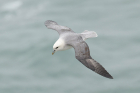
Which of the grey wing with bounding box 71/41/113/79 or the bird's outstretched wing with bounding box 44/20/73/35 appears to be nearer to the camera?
the grey wing with bounding box 71/41/113/79

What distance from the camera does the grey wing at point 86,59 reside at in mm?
11438

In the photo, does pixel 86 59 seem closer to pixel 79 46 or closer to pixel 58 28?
pixel 79 46

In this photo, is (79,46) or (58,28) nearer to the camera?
(79,46)

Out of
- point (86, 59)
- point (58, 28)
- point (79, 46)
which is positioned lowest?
point (86, 59)

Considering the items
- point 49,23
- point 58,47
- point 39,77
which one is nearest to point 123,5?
point 39,77

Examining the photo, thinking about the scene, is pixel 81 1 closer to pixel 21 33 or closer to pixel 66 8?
pixel 66 8

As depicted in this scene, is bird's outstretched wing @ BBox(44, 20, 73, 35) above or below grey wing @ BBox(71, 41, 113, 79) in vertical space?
above

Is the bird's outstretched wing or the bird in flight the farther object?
the bird's outstretched wing

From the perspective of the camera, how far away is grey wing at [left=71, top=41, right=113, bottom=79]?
1144 cm

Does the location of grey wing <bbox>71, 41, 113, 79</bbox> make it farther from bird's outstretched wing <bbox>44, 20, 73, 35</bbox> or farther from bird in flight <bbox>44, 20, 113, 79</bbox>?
bird's outstretched wing <bbox>44, 20, 73, 35</bbox>

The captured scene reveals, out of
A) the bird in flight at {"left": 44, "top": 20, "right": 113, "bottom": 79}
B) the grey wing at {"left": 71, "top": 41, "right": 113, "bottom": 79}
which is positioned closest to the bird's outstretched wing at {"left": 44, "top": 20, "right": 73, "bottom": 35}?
the bird in flight at {"left": 44, "top": 20, "right": 113, "bottom": 79}

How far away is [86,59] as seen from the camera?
1178 cm

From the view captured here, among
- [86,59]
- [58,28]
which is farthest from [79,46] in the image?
[58,28]

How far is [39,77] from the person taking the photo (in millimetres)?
19797
